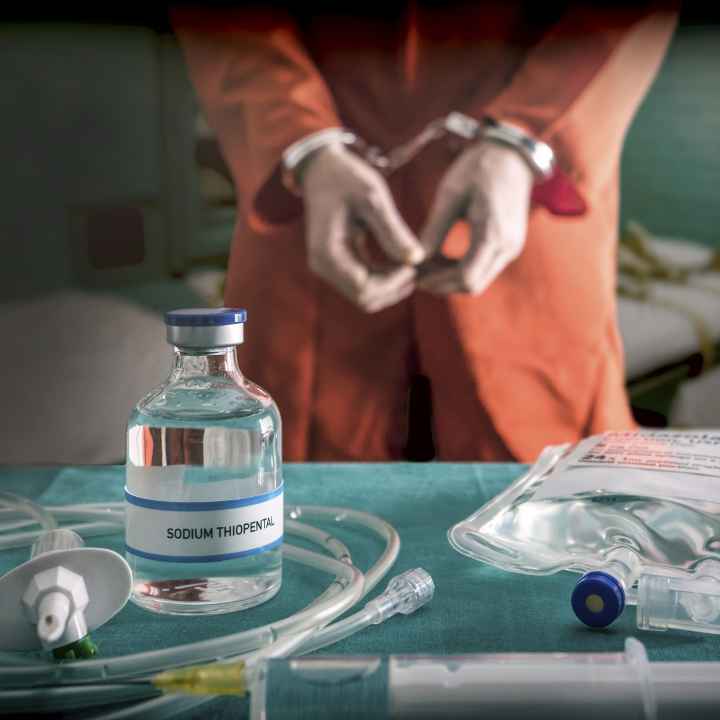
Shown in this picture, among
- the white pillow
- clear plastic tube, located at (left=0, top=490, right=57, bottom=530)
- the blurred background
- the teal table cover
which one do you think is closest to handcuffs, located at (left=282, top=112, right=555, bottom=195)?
the blurred background

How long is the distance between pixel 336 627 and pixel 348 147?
0.97 metres

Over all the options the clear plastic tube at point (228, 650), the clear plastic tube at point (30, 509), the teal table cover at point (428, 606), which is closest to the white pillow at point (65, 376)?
the teal table cover at point (428, 606)

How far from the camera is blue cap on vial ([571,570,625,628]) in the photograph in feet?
1.66

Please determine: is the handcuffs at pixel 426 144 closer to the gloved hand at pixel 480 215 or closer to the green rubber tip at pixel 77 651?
the gloved hand at pixel 480 215

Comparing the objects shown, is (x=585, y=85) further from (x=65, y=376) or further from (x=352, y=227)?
(x=65, y=376)

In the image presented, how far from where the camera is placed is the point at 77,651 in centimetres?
47

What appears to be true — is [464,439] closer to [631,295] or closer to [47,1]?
[631,295]

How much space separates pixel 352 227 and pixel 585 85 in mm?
426

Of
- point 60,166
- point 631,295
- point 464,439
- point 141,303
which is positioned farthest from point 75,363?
point 631,295

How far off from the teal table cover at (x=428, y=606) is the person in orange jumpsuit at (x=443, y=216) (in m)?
0.55

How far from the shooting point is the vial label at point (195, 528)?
0.51 meters

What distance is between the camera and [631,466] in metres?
0.66

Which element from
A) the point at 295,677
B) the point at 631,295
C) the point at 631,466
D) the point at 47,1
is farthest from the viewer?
the point at 631,295

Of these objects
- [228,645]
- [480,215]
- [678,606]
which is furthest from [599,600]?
[480,215]
